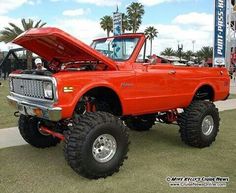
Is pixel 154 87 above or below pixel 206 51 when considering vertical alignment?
below

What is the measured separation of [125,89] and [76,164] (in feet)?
4.85

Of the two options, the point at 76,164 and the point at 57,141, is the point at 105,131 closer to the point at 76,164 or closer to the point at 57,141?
the point at 76,164

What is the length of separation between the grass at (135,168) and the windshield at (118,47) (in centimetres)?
172

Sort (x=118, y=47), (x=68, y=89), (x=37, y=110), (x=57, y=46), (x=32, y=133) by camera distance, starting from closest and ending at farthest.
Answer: (x=68, y=89), (x=37, y=110), (x=57, y=46), (x=118, y=47), (x=32, y=133)

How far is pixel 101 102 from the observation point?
6477 millimetres

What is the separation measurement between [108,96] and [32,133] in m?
1.71

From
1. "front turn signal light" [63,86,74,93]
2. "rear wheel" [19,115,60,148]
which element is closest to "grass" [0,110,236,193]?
"rear wheel" [19,115,60,148]

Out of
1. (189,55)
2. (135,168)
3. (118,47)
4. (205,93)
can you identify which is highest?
(189,55)

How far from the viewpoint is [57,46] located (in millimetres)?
6098

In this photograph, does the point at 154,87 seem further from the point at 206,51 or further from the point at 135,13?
the point at 206,51

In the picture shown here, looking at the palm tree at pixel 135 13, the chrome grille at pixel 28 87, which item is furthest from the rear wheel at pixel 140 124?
the palm tree at pixel 135 13

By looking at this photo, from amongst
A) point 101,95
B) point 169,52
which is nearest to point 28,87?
point 101,95

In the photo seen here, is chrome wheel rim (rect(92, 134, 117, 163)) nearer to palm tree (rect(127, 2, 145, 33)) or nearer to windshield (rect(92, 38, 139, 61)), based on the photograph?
windshield (rect(92, 38, 139, 61))

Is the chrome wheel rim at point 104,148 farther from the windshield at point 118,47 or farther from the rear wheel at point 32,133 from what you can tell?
the rear wheel at point 32,133
